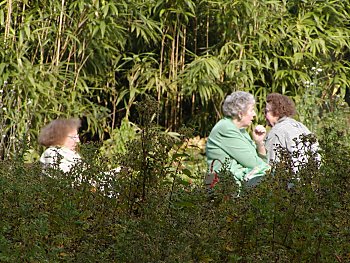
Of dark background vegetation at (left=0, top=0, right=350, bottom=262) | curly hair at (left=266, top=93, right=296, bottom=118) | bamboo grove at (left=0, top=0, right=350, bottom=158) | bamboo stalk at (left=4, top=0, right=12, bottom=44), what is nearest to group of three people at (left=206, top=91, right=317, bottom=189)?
curly hair at (left=266, top=93, right=296, bottom=118)

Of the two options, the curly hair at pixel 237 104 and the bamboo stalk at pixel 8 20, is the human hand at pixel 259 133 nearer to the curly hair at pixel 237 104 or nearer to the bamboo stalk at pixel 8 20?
the curly hair at pixel 237 104

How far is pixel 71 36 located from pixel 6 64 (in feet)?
1.89

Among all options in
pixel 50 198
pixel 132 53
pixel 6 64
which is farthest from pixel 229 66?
pixel 50 198

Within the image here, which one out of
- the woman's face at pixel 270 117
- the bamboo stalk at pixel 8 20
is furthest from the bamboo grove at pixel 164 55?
the woman's face at pixel 270 117

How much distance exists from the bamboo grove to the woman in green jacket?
73.9 inches

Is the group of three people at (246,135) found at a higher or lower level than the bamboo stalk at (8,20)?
Answer: lower

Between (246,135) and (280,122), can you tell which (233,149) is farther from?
(280,122)

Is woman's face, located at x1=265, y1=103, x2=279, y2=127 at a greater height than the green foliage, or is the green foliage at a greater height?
the green foliage

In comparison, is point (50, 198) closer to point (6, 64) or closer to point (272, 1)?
point (6, 64)

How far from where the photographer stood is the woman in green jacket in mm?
5480

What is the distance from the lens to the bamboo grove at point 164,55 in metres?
7.37

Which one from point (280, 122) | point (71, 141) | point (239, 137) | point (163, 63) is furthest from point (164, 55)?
point (71, 141)

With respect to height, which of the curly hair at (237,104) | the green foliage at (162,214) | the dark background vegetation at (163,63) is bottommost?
the dark background vegetation at (163,63)

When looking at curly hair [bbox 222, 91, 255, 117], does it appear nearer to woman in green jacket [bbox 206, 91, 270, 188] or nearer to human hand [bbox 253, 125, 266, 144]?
woman in green jacket [bbox 206, 91, 270, 188]
